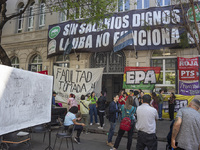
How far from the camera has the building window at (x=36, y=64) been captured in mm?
16000

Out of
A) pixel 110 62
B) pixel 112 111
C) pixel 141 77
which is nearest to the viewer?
pixel 112 111

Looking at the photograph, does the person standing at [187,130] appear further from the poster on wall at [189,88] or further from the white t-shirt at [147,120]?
the poster on wall at [189,88]

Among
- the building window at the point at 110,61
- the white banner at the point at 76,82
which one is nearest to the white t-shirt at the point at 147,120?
the white banner at the point at 76,82

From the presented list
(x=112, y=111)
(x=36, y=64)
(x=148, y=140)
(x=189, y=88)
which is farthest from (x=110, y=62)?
(x=148, y=140)

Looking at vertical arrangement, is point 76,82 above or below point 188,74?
below

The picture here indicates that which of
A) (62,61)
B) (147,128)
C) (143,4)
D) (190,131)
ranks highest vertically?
(143,4)

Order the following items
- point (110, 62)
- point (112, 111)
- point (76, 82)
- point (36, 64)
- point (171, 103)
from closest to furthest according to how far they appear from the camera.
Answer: point (112, 111) < point (171, 103) < point (76, 82) < point (110, 62) < point (36, 64)

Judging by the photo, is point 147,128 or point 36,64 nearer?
point 147,128

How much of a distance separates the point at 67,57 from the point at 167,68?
326 inches

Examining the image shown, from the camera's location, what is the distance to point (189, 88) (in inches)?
392

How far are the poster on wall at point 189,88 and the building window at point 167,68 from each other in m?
0.72

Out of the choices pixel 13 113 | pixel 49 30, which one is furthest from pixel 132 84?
pixel 49 30

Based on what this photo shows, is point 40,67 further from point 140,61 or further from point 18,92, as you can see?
point 18,92

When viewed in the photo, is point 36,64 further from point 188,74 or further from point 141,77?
point 188,74
